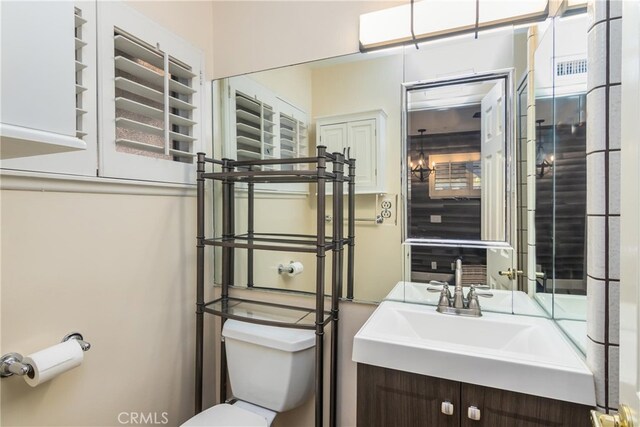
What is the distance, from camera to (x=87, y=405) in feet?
3.78

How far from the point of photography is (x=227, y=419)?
4.32 ft

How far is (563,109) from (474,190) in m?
0.39

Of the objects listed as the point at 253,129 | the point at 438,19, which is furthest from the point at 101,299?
the point at 438,19

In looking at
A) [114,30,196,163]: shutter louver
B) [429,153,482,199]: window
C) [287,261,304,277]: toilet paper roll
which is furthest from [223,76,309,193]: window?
[429,153,482,199]: window

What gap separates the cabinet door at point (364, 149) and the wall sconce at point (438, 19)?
12.9 inches

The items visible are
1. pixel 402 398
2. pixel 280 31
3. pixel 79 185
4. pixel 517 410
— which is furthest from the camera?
pixel 280 31

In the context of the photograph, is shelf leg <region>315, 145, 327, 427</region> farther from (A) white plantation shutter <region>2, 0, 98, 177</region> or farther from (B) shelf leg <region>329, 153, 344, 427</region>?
(A) white plantation shutter <region>2, 0, 98, 177</region>

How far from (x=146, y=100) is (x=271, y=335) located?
1.14 m

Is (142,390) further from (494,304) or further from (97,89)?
(494,304)

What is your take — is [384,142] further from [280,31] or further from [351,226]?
[280,31]

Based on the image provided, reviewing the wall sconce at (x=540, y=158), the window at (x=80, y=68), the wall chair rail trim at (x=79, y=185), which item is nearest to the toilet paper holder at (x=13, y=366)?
the wall chair rail trim at (x=79, y=185)

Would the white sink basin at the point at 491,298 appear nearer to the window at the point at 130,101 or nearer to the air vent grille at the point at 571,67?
the air vent grille at the point at 571,67

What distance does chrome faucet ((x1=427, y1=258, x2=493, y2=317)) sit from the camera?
1240 mm

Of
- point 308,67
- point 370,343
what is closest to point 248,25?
point 308,67
